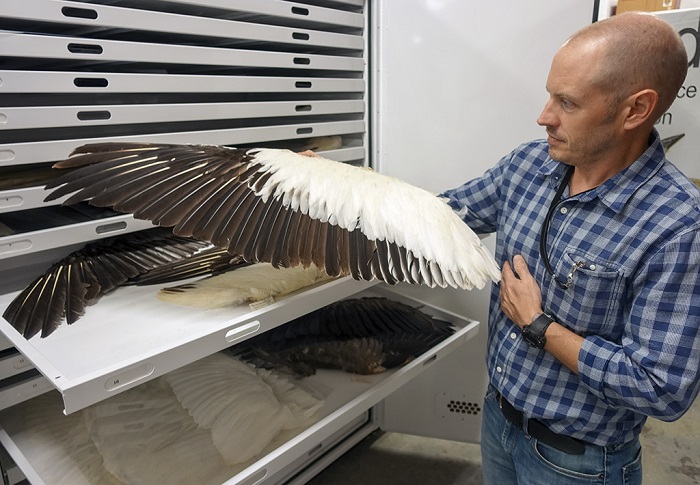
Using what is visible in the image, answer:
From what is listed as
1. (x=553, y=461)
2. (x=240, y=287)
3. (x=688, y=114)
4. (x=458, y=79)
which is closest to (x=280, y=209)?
(x=240, y=287)

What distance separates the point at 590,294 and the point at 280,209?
57cm

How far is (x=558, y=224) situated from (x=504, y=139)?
60 cm

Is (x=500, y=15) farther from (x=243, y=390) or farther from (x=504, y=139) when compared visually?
(x=243, y=390)

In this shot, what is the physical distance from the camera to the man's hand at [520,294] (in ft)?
3.11

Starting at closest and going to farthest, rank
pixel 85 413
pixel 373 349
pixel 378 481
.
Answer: pixel 85 413 → pixel 373 349 → pixel 378 481

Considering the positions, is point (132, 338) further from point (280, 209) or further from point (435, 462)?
point (435, 462)

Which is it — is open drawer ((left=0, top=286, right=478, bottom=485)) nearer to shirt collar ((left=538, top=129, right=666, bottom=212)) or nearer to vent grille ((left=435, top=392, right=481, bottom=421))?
vent grille ((left=435, top=392, right=481, bottom=421))

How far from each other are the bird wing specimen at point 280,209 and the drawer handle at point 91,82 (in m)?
0.16

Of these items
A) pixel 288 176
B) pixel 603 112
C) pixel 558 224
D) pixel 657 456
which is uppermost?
pixel 603 112

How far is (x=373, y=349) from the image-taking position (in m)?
1.32

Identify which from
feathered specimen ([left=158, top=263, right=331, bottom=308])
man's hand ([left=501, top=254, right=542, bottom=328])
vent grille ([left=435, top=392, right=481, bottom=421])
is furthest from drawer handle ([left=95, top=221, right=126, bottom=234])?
vent grille ([left=435, top=392, right=481, bottom=421])

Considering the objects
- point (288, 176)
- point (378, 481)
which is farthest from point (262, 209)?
point (378, 481)

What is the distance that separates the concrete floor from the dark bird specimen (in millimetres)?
726

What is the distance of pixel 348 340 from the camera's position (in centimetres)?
136
